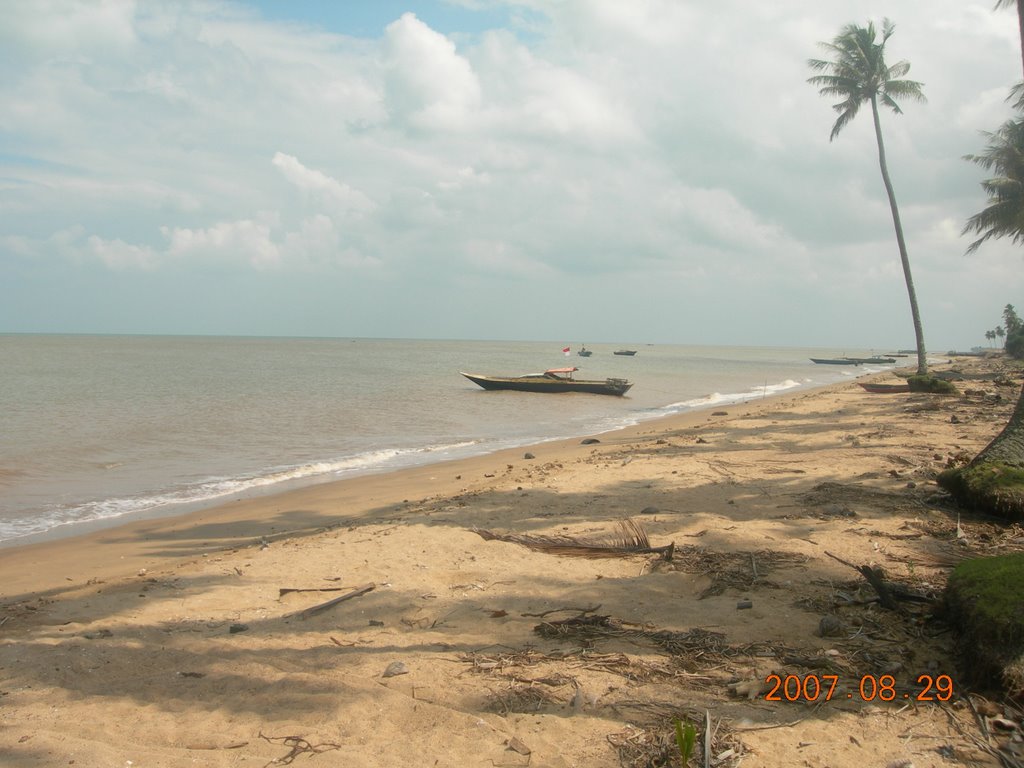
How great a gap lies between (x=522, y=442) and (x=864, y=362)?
74.4 metres

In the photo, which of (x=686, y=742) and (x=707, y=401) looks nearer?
(x=686, y=742)

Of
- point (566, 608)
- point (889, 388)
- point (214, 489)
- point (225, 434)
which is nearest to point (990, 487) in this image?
point (566, 608)

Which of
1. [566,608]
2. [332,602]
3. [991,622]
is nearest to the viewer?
[991,622]

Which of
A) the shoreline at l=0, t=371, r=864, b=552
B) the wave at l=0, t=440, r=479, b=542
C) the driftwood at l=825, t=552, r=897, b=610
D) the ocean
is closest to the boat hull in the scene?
the ocean

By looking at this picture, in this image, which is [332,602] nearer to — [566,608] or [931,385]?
[566,608]

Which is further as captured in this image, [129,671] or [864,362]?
[864,362]

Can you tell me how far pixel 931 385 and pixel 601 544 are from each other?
20.8 m

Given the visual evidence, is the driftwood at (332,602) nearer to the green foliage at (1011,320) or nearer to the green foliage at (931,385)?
the green foliage at (931,385)

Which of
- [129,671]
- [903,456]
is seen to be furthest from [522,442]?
[129,671]

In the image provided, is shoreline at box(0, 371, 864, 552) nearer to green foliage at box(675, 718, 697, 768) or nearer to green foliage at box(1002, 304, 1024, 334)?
green foliage at box(675, 718, 697, 768)

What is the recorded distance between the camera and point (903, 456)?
33.9 feet

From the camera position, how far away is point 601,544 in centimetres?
636

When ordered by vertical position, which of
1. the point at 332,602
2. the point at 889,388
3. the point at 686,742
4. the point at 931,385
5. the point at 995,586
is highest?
the point at 931,385

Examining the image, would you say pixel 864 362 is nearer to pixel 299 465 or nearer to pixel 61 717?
pixel 299 465
